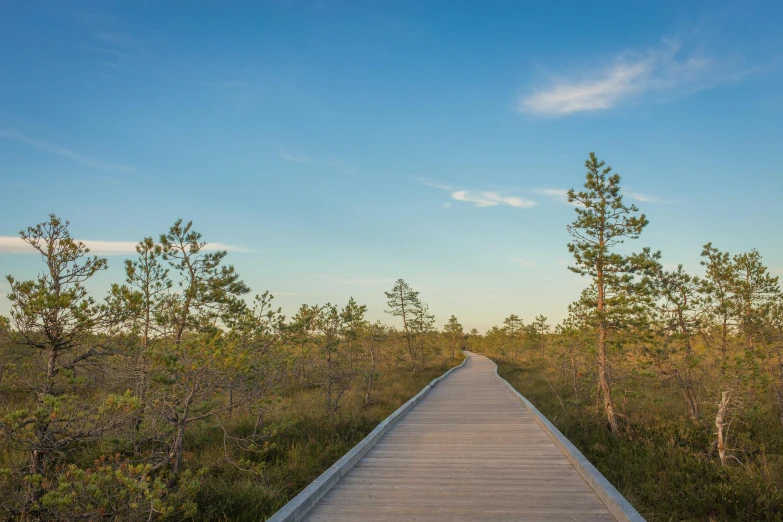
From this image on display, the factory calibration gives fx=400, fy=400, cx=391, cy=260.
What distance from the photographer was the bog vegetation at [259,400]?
163 inches

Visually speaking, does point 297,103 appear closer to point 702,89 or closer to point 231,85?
point 231,85

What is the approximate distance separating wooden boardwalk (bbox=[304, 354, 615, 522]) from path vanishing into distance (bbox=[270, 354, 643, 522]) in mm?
11

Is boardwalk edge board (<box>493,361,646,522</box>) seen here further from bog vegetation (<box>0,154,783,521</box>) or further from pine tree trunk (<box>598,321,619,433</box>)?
pine tree trunk (<box>598,321,619,433</box>)

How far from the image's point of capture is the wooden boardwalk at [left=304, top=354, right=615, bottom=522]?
4.27 metres

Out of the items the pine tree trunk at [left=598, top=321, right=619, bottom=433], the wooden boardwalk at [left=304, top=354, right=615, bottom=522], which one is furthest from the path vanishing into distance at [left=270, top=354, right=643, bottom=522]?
the pine tree trunk at [left=598, top=321, right=619, bottom=433]

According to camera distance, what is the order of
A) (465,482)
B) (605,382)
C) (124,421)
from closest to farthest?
1. (124,421)
2. (465,482)
3. (605,382)

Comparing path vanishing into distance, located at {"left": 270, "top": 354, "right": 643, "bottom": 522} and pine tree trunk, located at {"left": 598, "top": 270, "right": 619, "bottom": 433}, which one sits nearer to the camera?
path vanishing into distance, located at {"left": 270, "top": 354, "right": 643, "bottom": 522}

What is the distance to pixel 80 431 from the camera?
13.0ft

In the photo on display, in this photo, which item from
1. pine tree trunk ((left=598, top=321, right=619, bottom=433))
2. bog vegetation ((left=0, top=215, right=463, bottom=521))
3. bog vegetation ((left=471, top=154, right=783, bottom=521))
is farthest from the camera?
pine tree trunk ((left=598, top=321, right=619, bottom=433))

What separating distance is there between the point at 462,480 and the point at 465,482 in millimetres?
92

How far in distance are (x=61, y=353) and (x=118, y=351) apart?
567mm

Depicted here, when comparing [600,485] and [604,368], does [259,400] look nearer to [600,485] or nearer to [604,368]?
[600,485]

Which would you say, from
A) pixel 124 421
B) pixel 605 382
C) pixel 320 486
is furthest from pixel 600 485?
pixel 605 382

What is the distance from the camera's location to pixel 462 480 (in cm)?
538
